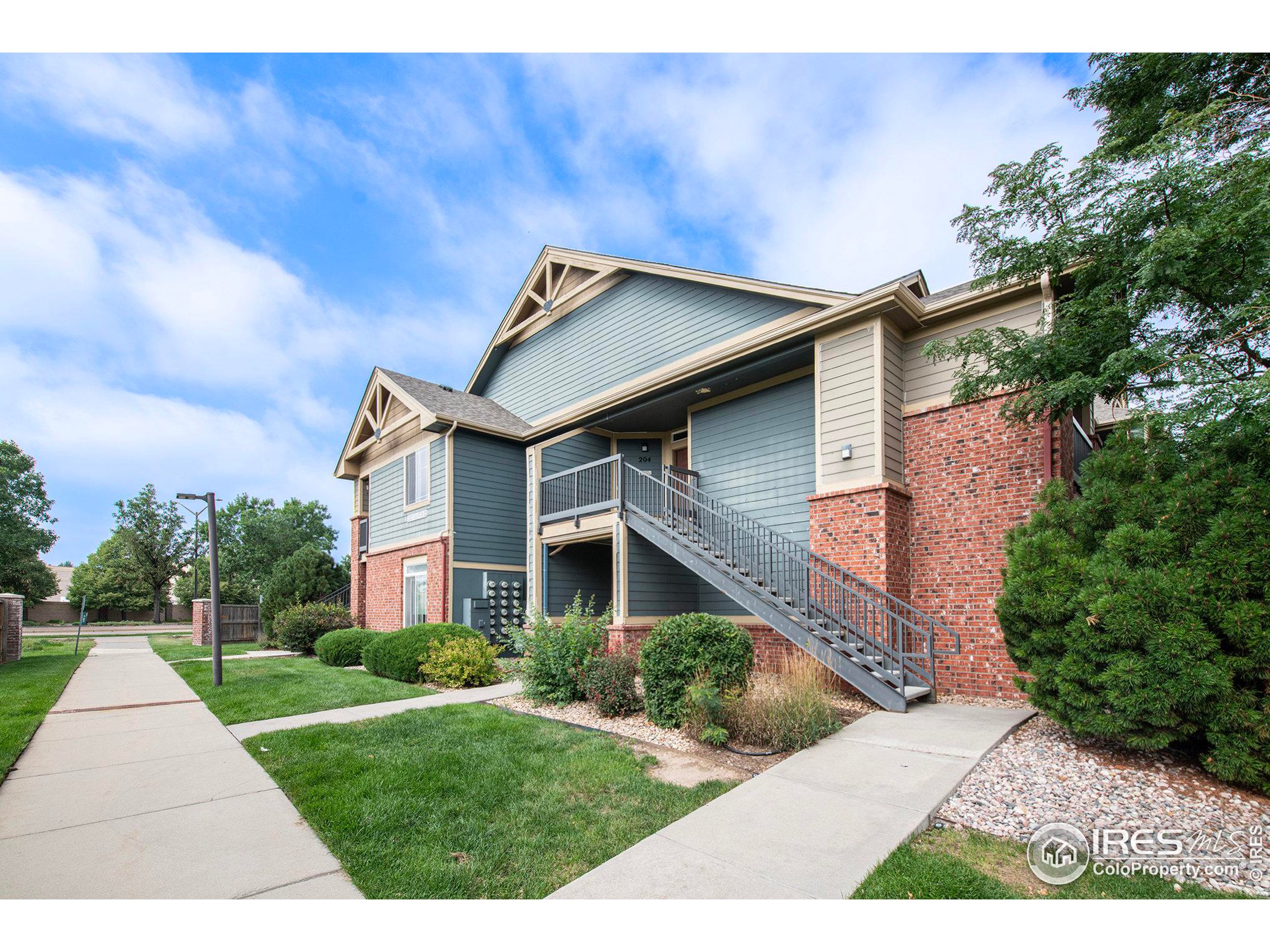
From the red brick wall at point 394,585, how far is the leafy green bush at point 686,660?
7.82 metres

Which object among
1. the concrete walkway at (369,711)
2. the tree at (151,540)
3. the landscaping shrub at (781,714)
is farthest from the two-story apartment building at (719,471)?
the tree at (151,540)

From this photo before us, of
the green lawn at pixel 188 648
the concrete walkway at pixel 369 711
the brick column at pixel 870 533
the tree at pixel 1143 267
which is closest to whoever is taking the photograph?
the tree at pixel 1143 267

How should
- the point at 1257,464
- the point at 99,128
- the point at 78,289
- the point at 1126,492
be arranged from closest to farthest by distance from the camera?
1. the point at 1257,464
2. the point at 1126,492
3. the point at 99,128
4. the point at 78,289

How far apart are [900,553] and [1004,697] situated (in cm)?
212

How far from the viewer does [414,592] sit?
50.4ft

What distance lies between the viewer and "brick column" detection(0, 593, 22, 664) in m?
13.9

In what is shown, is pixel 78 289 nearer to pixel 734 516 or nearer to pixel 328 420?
pixel 734 516

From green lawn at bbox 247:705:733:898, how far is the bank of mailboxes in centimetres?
692

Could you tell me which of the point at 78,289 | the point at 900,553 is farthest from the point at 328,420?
the point at 900,553

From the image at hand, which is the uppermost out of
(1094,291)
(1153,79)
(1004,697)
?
(1153,79)

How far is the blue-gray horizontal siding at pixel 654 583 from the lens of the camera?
11.5 meters

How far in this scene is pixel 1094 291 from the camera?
6750mm

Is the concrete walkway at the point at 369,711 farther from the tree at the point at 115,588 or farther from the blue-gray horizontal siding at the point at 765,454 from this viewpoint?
the tree at the point at 115,588

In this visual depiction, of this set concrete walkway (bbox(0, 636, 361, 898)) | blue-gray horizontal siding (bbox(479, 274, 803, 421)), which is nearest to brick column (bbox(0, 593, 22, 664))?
concrete walkway (bbox(0, 636, 361, 898))
